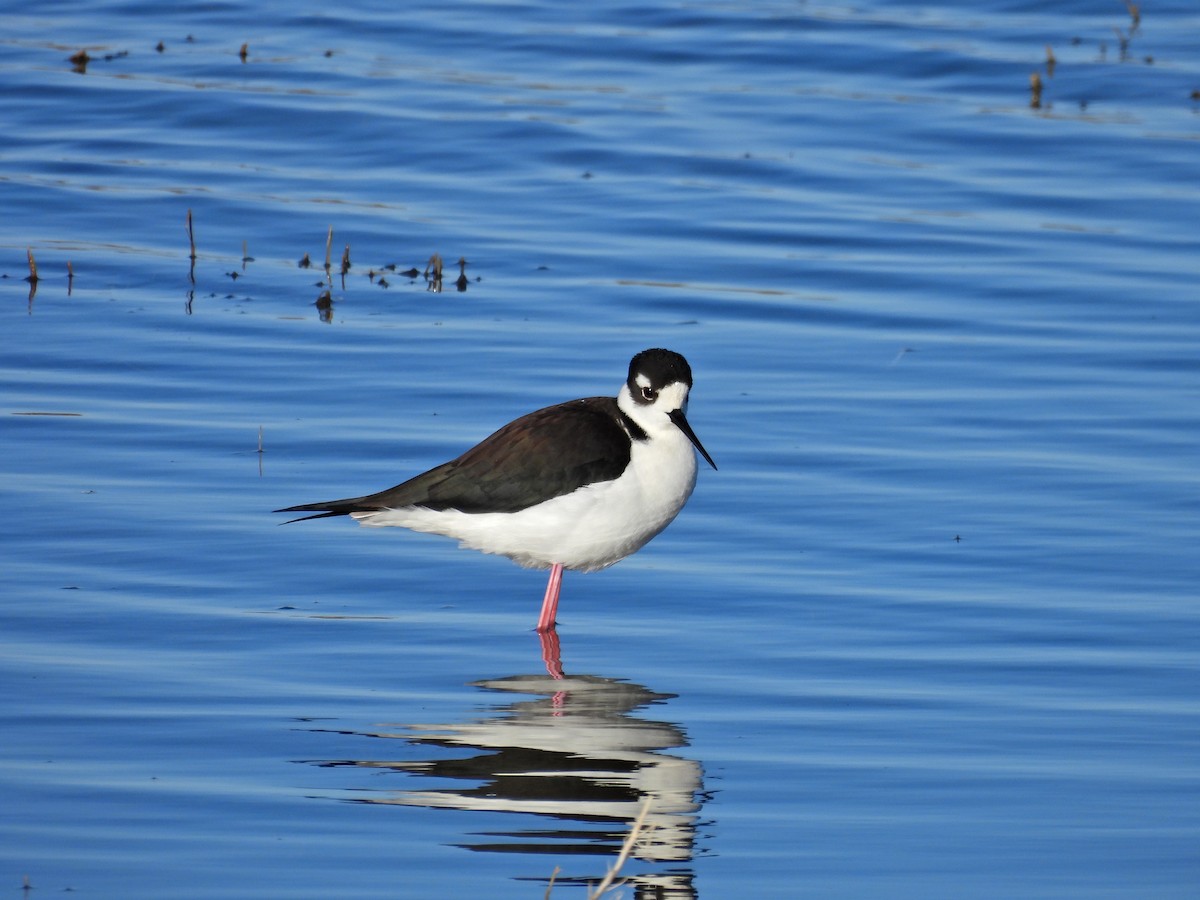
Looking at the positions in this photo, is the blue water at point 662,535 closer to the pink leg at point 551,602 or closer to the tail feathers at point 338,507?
the pink leg at point 551,602

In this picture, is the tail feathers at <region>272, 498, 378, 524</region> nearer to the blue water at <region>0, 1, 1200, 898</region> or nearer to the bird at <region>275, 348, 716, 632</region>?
the bird at <region>275, 348, 716, 632</region>

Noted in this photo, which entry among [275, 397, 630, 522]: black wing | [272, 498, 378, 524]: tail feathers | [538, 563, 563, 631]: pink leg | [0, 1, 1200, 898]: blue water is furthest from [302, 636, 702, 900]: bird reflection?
[272, 498, 378, 524]: tail feathers

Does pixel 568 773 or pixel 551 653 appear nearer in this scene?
pixel 568 773

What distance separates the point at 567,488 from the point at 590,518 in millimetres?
173

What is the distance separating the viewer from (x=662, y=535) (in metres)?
9.11

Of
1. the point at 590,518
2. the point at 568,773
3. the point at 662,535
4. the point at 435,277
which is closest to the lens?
the point at 568,773

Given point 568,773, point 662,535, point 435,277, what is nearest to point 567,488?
point 662,535

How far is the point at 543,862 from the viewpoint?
556 centimetres

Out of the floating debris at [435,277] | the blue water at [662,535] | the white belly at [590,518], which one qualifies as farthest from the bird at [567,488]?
the floating debris at [435,277]

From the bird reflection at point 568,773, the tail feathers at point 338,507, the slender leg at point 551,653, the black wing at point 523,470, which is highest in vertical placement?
the black wing at point 523,470

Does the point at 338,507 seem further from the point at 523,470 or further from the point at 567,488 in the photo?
the point at 567,488

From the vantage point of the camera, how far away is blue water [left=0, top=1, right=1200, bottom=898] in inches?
232

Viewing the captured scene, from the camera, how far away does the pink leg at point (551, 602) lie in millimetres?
7852

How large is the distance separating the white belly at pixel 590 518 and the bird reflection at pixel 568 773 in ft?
2.65
